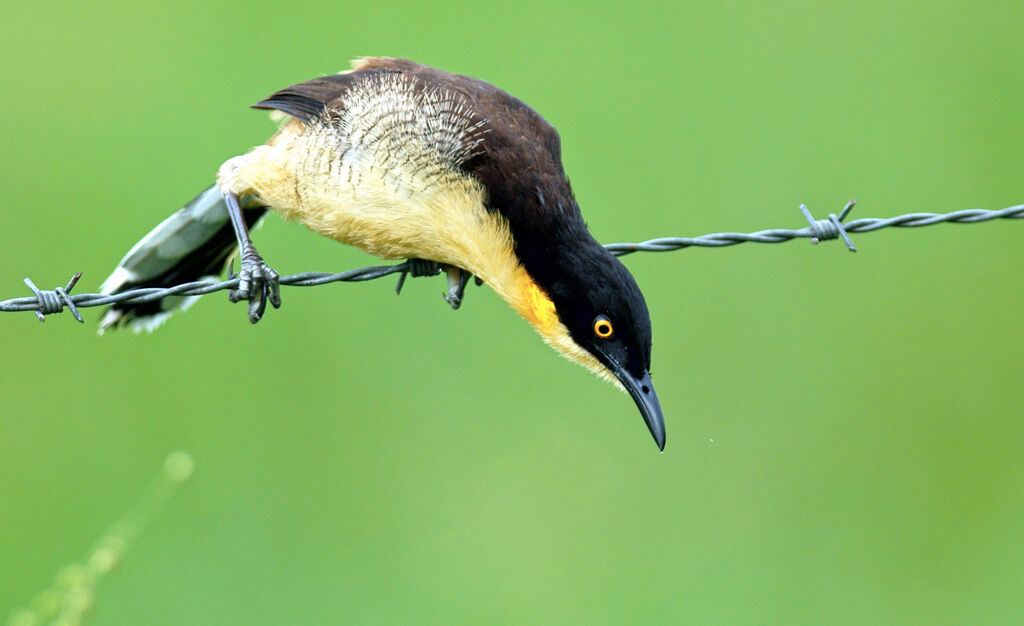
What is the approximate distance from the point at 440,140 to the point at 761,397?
4.36 metres

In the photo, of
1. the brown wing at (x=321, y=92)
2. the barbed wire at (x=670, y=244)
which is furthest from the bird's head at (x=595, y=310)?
the brown wing at (x=321, y=92)

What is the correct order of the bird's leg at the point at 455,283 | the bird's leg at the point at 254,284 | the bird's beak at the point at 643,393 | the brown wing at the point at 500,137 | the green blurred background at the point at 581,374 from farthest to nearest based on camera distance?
the green blurred background at the point at 581,374, the bird's leg at the point at 455,283, the bird's leg at the point at 254,284, the brown wing at the point at 500,137, the bird's beak at the point at 643,393

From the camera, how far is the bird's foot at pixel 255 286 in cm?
596

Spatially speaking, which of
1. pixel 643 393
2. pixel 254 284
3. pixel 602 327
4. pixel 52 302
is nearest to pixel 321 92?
pixel 254 284

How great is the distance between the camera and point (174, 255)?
6715 millimetres

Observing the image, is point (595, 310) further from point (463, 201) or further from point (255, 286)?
point (255, 286)

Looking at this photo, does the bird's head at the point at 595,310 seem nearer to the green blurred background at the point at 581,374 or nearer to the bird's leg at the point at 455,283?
the bird's leg at the point at 455,283

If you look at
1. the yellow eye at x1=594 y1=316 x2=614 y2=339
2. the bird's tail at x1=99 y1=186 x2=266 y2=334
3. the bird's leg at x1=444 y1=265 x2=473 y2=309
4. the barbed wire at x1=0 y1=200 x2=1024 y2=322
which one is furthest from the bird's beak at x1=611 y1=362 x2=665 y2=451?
the bird's tail at x1=99 y1=186 x2=266 y2=334

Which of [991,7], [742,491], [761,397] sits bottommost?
[742,491]

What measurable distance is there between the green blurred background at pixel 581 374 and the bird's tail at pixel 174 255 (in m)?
0.72

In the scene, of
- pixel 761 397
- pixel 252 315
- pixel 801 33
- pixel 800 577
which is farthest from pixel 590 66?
pixel 252 315

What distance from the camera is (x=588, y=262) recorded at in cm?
535

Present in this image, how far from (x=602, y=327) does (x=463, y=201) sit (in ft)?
2.78

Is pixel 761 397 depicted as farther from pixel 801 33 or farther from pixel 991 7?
pixel 991 7
